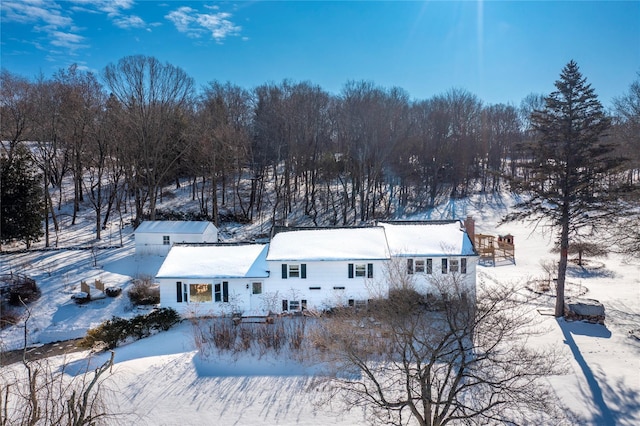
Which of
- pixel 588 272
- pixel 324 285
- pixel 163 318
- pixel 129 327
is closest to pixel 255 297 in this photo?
pixel 324 285

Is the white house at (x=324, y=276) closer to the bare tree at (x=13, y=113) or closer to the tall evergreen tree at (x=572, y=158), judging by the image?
the tall evergreen tree at (x=572, y=158)

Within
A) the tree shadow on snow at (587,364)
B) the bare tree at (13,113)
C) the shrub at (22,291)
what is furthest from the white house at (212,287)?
the bare tree at (13,113)

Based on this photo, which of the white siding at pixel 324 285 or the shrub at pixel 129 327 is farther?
the white siding at pixel 324 285

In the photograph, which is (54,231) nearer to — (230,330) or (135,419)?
(230,330)

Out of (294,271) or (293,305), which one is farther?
(293,305)

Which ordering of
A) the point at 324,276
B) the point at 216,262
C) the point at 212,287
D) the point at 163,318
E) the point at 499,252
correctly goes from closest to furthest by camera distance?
1. the point at 163,318
2. the point at 212,287
3. the point at 324,276
4. the point at 216,262
5. the point at 499,252

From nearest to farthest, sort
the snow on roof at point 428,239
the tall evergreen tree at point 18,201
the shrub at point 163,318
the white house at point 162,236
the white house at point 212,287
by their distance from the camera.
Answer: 1. the shrub at point 163,318
2. the white house at point 212,287
3. the snow on roof at point 428,239
4. the tall evergreen tree at point 18,201
5. the white house at point 162,236

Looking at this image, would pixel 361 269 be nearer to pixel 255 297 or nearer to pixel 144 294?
pixel 255 297
